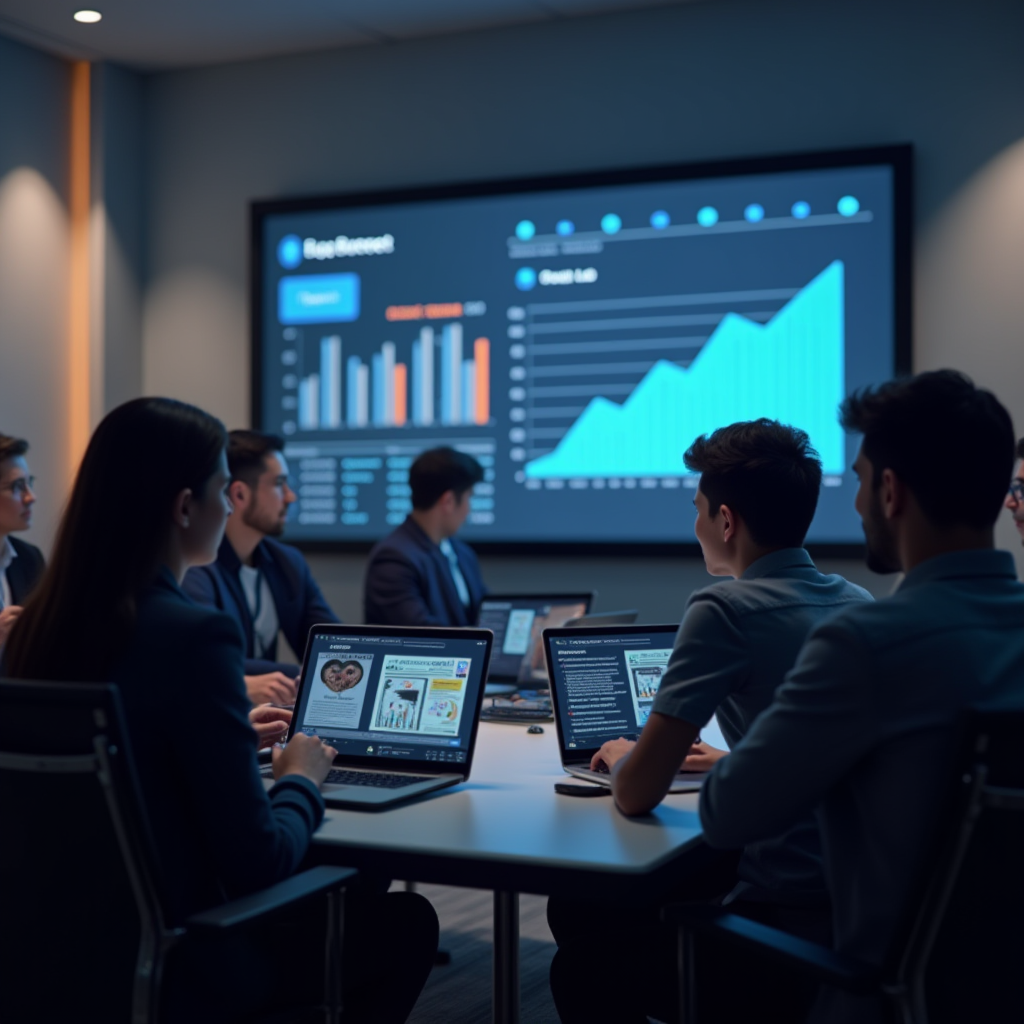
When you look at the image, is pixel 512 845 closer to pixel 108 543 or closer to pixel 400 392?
pixel 108 543

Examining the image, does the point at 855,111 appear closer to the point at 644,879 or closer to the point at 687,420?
the point at 687,420

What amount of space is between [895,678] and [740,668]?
480 mm

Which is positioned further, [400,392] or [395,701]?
[400,392]

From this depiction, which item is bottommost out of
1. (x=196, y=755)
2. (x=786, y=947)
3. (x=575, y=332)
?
(x=786, y=947)

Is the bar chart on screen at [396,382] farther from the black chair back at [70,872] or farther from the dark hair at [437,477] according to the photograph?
the black chair back at [70,872]

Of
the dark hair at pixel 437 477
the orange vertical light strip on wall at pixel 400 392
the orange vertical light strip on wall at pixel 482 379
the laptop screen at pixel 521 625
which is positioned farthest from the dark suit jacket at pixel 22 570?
the orange vertical light strip on wall at pixel 482 379

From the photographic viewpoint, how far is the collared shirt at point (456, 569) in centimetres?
459

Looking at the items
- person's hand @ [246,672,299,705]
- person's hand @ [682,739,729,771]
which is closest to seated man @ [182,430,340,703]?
person's hand @ [246,672,299,705]

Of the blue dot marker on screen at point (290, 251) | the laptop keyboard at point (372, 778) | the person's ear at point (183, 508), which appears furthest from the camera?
the blue dot marker on screen at point (290, 251)

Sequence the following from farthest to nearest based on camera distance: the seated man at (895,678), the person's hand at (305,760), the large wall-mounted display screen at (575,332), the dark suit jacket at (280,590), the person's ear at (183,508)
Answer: the large wall-mounted display screen at (575,332) → the dark suit jacket at (280,590) → the person's hand at (305,760) → the person's ear at (183,508) → the seated man at (895,678)

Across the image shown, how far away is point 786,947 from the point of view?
154 centimetres

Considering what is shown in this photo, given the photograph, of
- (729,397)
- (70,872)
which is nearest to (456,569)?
(729,397)

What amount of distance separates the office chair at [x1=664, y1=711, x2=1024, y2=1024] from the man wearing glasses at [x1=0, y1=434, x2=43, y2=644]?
9.65 ft

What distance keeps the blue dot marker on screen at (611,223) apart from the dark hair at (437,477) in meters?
1.21
